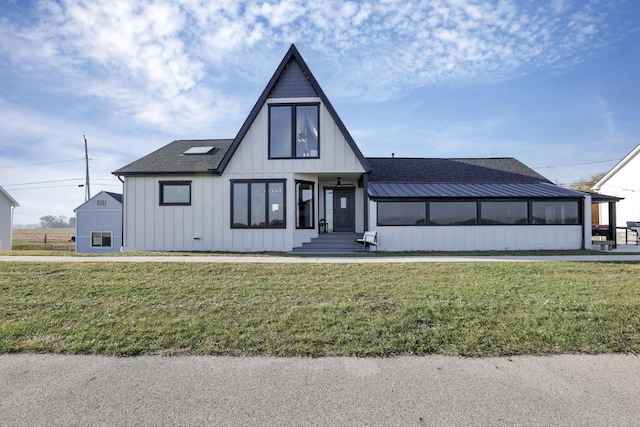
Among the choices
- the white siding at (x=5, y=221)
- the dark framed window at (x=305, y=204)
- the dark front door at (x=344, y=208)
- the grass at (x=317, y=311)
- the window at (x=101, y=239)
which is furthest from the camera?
the white siding at (x=5, y=221)

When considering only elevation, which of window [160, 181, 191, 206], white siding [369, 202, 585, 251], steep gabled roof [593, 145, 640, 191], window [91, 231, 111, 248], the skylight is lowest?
window [91, 231, 111, 248]

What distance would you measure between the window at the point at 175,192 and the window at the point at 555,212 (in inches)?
614

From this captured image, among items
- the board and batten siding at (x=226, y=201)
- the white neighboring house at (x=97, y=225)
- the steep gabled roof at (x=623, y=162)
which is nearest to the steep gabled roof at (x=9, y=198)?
the white neighboring house at (x=97, y=225)

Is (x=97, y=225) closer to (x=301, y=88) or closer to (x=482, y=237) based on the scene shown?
(x=301, y=88)

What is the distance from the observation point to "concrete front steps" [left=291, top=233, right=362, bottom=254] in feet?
43.2

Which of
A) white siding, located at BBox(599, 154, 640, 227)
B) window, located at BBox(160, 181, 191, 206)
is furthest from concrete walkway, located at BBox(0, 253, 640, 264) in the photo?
white siding, located at BBox(599, 154, 640, 227)

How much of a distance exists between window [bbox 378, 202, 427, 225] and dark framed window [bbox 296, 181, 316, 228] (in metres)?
3.15

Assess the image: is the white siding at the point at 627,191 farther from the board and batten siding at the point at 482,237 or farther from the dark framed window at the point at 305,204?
the dark framed window at the point at 305,204

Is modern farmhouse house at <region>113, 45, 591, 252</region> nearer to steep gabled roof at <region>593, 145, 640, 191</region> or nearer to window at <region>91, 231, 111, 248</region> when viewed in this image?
window at <region>91, 231, 111, 248</region>

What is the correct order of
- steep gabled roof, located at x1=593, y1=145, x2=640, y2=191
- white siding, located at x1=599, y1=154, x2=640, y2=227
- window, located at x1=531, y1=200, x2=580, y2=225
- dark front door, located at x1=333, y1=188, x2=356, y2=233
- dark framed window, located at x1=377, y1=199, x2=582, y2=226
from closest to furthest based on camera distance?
dark framed window, located at x1=377, y1=199, x2=582, y2=226 < window, located at x1=531, y1=200, x2=580, y2=225 < dark front door, located at x1=333, y1=188, x2=356, y2=233 < white siding, located at x1=599, y1=154, x2=640, y2=227 < steep gabled roof, located at x1=593, y1=145, x2=640, y2=191

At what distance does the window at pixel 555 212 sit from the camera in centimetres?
1379

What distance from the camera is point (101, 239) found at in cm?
2348

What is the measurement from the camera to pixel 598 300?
5402 mm

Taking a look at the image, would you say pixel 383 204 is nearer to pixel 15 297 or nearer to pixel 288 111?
pixel 288 111
